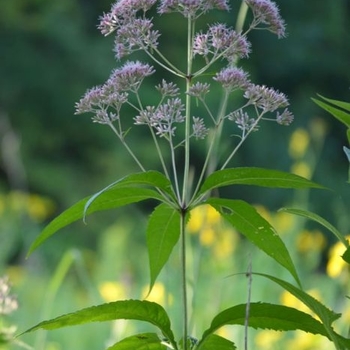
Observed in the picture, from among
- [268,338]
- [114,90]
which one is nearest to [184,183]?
[114,90]

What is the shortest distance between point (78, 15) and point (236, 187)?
304 centimetres

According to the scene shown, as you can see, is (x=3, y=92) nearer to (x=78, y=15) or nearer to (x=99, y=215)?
(x=78, y=15)

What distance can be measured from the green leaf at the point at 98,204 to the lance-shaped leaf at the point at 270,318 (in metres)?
0.14

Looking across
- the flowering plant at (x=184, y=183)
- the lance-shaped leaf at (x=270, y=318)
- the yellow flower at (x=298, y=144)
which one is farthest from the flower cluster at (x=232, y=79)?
the yellow flower at (x=298, y=144)

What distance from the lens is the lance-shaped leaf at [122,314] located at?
3.41ft

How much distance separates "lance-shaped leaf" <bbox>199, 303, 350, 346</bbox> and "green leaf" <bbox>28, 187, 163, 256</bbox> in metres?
A: 0.14

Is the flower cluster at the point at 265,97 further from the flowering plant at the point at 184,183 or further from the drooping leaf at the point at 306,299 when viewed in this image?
the drooping leaf at the point at 306,299

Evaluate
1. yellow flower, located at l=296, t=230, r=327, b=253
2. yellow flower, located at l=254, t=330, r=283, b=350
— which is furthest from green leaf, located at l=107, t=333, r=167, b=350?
yellow flower, located at l=296, t=230, r=327, b=253

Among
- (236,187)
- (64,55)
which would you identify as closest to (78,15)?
(64,55)

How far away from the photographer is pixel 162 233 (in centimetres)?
112

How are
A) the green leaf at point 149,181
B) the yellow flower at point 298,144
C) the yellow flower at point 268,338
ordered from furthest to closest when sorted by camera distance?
1. the yellow flower at point 298,144
2. the yellow flower at point 268,338
3. the green leaf at point 149,181

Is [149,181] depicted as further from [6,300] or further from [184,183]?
[6,300]

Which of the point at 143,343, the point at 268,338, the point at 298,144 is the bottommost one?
the point at 143,343

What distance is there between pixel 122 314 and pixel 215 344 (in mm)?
103
